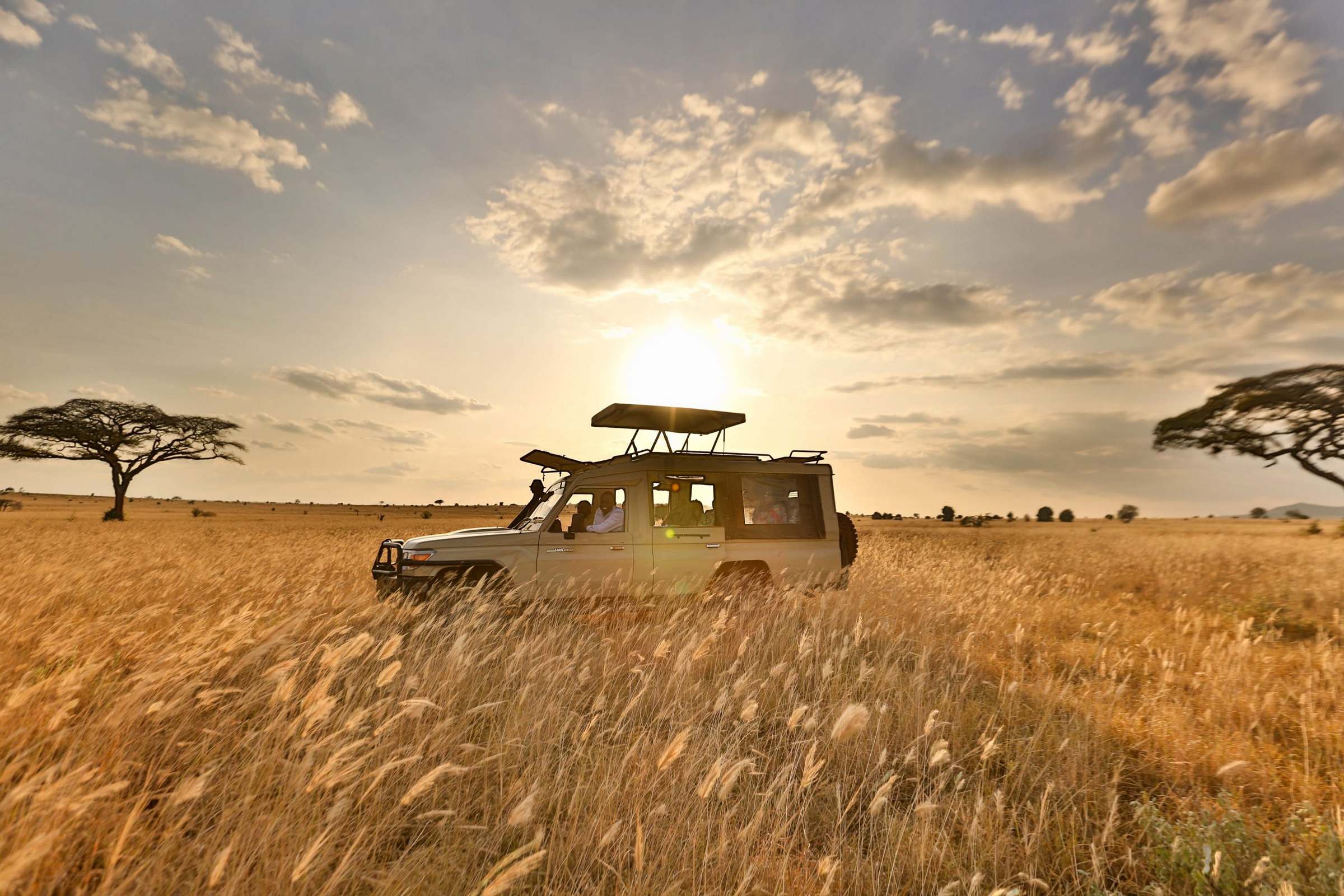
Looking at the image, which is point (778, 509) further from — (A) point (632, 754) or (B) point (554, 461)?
(A) point (632, 754)

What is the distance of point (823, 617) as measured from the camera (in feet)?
24.9

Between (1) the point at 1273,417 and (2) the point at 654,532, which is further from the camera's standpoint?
(1) the point at 1273,417

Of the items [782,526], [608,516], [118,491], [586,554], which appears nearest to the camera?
[586,554]

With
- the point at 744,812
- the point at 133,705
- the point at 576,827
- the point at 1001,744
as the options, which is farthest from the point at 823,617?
the point at 133,705

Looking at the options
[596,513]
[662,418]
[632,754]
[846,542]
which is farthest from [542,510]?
[632,754]

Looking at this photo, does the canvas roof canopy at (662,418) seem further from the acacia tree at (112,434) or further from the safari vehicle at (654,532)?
the acacia tree at (112,434)

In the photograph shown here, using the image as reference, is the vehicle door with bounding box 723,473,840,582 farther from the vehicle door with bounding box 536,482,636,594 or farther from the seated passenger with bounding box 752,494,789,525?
the vehicle door with bounding box 536,482,636,594

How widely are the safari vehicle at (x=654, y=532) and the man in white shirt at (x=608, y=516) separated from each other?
0.7 inches

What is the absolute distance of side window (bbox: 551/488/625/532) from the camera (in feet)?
26.3

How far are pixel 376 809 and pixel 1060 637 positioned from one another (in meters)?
8.91

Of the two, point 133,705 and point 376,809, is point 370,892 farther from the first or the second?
point 133,705

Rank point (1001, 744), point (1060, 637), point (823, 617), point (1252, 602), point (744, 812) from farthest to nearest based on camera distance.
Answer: point (1252, 602) < point (1060, 637) < point (823, 617) < point (1001, 744) < point (744, 812)

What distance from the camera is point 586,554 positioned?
784cm

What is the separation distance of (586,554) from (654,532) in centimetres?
94
